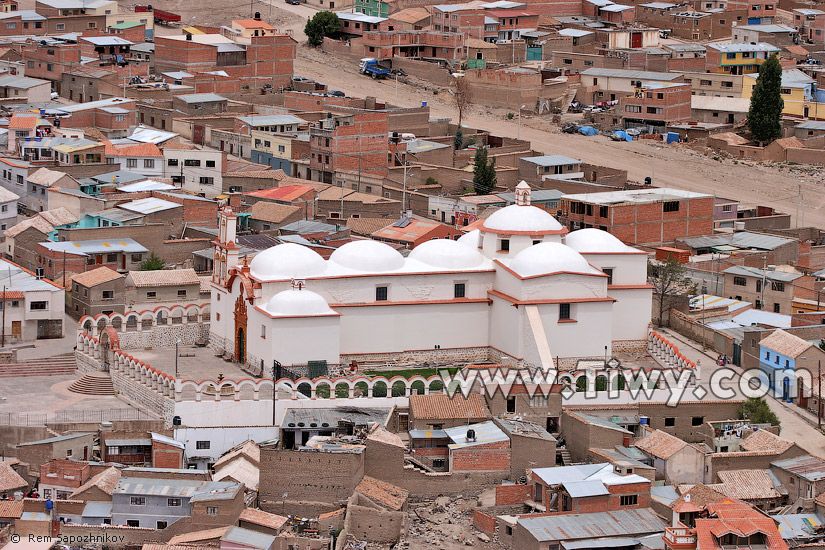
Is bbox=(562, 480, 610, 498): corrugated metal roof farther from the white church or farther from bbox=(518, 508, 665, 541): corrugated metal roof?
the white church

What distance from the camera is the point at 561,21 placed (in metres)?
110

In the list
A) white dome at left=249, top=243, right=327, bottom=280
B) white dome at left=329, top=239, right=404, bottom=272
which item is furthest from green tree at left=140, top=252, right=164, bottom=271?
white dome at left=329, top=239, right=404, bottom=272

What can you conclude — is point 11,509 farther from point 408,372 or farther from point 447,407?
point 408,372

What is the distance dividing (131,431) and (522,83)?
159 ft

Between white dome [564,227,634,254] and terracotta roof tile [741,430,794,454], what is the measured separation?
29.7 ft

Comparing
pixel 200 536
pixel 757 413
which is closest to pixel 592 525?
pixel 757 413

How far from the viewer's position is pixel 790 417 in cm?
5469

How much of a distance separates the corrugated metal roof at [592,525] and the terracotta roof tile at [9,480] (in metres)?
12.3

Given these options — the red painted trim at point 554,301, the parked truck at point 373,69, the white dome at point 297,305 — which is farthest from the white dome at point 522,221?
the parked truck at point 373,69

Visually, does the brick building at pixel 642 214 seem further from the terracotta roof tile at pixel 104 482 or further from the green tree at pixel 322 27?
the green tree at pixel 322 27

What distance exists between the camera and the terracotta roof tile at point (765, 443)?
50656mm

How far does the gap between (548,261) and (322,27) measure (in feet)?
172

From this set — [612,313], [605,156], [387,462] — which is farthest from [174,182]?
[387,462]

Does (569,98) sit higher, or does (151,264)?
(569,98)
